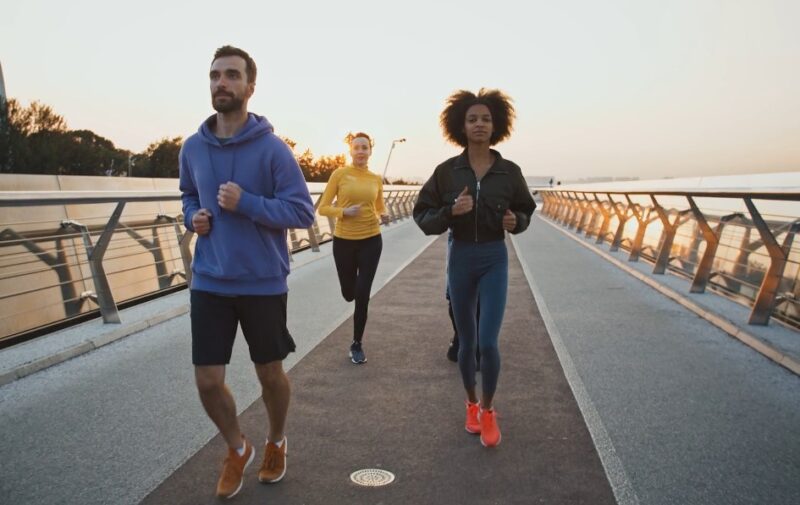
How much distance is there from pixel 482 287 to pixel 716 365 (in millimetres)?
2841

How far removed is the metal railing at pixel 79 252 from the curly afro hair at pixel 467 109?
10.1 ft

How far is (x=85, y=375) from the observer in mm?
4512

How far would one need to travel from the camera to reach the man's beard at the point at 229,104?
103 inches

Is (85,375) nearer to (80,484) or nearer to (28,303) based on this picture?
(80,484)

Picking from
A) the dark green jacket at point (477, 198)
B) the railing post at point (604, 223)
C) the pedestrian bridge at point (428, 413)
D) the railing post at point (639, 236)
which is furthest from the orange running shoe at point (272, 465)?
the railing post at point (604, 223)

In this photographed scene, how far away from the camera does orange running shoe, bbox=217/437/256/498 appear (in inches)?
109

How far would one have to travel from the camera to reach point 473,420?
11.7ft

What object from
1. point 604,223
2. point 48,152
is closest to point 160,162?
point 48,152

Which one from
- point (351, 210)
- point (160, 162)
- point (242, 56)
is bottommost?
point (160, 162)

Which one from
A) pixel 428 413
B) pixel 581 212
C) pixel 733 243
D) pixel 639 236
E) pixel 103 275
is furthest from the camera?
pixel 581 212

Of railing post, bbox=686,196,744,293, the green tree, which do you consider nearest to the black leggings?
railing post, bbox=686,196,744,293

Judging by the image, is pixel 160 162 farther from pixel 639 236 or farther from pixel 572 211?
pixel 639 236

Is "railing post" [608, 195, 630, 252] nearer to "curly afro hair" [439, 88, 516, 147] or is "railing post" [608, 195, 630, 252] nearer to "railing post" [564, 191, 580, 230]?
"railing post" [564, 191, 580, 230]

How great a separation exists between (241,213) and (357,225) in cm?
263
